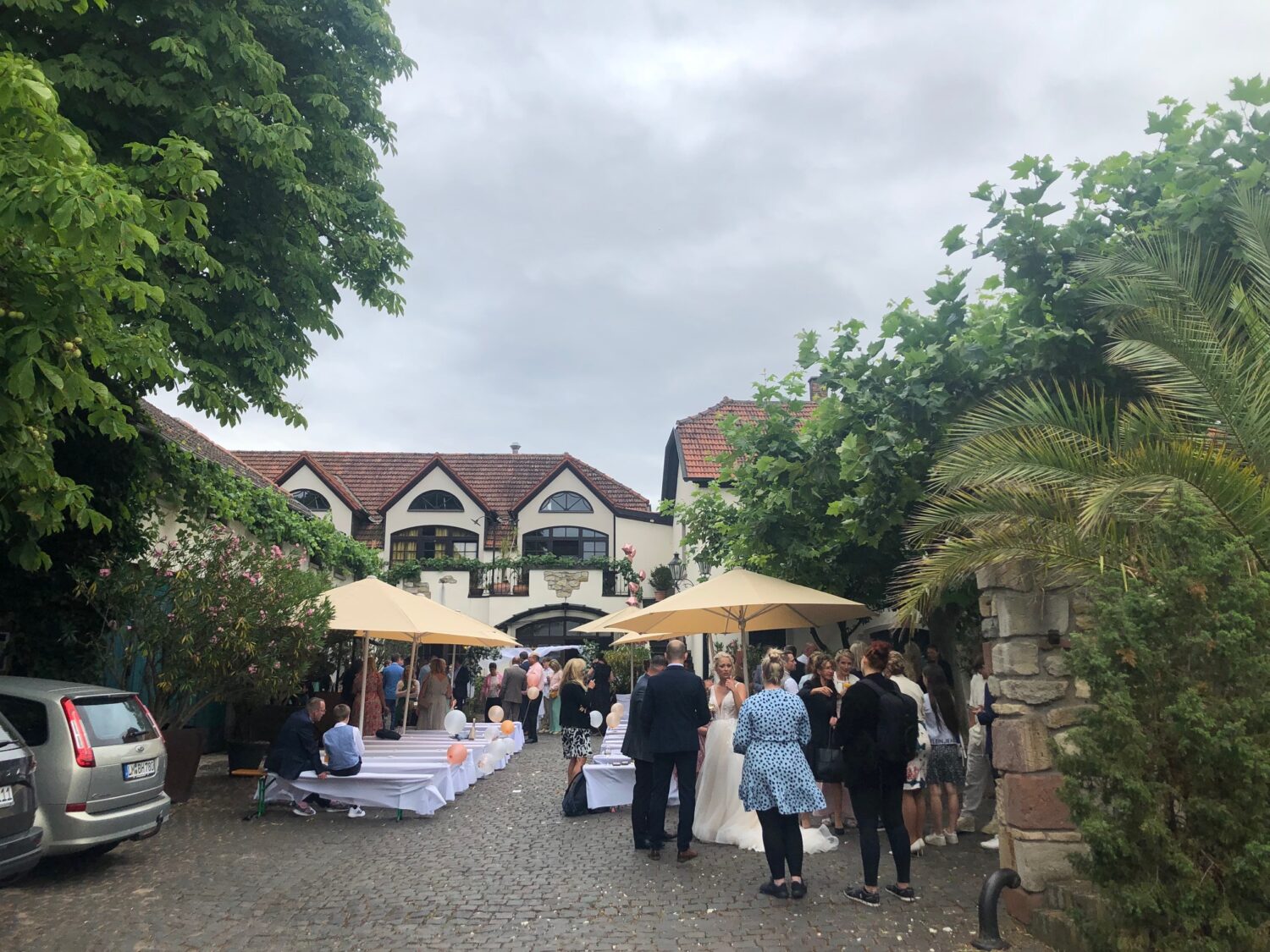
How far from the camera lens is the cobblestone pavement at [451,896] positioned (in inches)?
236

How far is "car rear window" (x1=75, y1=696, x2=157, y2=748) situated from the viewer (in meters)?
7.48

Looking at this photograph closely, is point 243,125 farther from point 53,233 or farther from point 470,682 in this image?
point 470,682

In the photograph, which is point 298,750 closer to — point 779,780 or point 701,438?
point 779,780

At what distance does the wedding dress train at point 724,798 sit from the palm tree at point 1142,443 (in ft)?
7.67

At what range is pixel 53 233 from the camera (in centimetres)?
568

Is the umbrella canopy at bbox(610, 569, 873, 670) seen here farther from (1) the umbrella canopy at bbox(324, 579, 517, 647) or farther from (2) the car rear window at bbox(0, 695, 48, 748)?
(2) the car rear window at bbox(0, 695, 48, 748)

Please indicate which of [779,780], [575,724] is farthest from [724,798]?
[575,724]

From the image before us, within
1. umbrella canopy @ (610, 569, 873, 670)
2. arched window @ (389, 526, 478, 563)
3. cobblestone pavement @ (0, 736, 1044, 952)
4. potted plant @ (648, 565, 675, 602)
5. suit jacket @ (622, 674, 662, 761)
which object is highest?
arched window @ (389, 526, 478, 563)

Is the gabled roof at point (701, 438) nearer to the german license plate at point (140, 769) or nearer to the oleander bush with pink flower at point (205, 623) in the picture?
the oleander bush with pink flower at point (205, 623)

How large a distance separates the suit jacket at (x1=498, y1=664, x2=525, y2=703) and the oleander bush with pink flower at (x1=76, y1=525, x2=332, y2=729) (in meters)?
8.74

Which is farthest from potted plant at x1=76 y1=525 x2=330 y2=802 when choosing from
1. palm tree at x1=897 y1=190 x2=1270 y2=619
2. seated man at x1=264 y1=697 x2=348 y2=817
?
palm tree at x1=897 y1=190 x2=1270 y2=619

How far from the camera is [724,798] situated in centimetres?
927

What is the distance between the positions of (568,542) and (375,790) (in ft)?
81.2

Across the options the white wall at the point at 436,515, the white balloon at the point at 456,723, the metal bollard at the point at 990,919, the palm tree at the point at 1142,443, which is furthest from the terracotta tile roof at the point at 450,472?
the metal bollard at the point at 990,919
